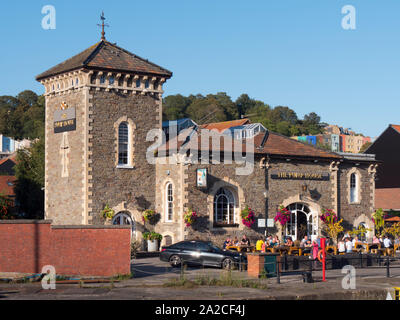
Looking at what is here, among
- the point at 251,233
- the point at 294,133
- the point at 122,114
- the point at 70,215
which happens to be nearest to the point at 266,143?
the point at 251,233

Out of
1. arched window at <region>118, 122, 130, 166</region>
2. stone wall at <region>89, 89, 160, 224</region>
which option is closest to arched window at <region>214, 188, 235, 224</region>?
stone wall at <region>89, 89, 160, 224</region>

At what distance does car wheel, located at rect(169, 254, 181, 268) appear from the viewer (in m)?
30.0

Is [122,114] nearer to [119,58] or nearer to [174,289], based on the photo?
A: [119,58]

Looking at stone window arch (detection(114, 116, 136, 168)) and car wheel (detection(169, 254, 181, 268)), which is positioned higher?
stone window arch (detection(114, 116, 136, 168))

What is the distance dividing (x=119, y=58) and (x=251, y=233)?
12.2 meters

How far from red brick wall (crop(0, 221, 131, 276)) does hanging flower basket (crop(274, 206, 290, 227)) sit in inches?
Result: 573

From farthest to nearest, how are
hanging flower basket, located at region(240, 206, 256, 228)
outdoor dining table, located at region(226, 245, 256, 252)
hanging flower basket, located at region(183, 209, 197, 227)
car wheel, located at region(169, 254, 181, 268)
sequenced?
hanging flower basket, located at region(240, 206, 256, 228) → hanging flower basket, located at region(183, 209, 197, 227) → outdoor dining table, located at region(226, 245, 256, 252) → car wheel, located at region(169, 254, 181, 268)

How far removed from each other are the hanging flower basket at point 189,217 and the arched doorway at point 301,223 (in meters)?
7.04

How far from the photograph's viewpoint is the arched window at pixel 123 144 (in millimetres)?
36219

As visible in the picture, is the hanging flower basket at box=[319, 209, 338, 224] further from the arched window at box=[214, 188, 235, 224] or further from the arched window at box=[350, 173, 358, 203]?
the arched window at box=[214, 188, 235, 224]

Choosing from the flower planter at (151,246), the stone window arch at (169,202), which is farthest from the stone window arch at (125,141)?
the flower planter at (151,246)

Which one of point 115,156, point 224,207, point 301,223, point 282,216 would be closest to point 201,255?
point 224,207

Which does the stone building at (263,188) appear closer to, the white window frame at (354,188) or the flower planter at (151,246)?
the white window frame at (354,188)
